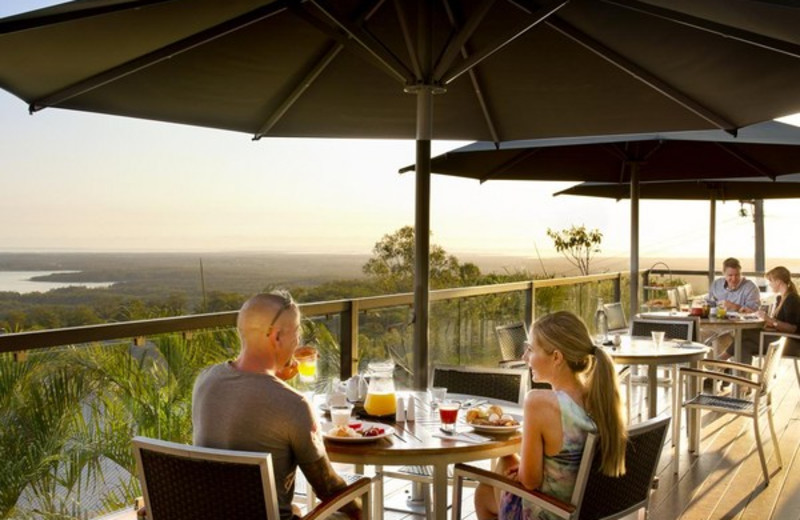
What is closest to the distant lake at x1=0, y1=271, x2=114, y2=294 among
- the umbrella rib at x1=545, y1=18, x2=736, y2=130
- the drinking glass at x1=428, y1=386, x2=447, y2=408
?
the umbrella rib at x1=545, y1=18, x2=736, y2=130

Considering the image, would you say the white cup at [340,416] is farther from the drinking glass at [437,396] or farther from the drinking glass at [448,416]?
the drinking glass at [437,396]

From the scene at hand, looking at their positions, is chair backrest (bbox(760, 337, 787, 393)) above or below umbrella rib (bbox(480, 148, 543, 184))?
below

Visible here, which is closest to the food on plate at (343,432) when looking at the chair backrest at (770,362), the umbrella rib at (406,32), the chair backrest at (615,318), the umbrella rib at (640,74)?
the umbrella rib at (406,32)

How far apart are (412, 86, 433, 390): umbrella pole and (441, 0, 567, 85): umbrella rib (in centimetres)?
31

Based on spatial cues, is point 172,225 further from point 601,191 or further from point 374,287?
point 601,191

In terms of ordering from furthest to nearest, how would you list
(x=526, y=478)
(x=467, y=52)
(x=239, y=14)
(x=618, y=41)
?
(x=467, y=52) → (x=618, y=41) → (x=239, y=14) → (x=526, y=478)

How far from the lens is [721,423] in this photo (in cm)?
713

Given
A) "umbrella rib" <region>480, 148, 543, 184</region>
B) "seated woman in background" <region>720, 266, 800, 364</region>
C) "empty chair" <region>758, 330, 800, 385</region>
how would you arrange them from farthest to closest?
1. "umbrella rib" <region>480, 148, 543, 184</region>
2. "seated woman in background" <region>720, 266, 800, 364</region>
3. "empty chair" <region>758, 330, 800, 385</region>

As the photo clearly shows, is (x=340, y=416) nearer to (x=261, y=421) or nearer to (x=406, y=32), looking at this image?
(x=261, y=421)

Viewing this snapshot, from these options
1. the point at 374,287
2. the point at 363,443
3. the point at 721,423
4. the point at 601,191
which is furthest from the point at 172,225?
the point at 363,443

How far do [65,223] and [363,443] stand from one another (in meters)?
32.4

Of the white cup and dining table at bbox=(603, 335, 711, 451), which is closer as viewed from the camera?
the white cup

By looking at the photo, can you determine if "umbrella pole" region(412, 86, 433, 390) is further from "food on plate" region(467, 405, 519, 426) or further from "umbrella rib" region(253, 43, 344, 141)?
"food on plate" region(467, 405, 519, 426)

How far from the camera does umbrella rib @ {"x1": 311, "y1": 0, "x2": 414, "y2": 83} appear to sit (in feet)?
12.0
